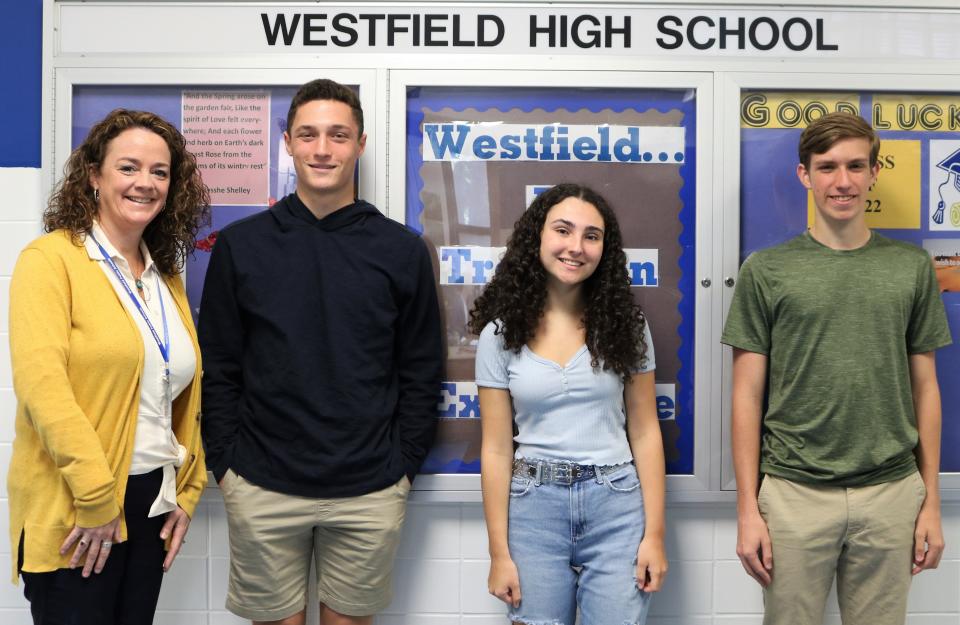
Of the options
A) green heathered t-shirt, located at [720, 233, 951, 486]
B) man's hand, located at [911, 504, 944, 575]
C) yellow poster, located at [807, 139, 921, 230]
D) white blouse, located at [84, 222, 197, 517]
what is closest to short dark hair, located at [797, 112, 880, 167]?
green heathered t-shirt, located at [720, 233, 951, 486]

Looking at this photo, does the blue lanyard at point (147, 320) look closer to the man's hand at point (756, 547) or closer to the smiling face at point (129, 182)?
the smiling face at point (129, 182)

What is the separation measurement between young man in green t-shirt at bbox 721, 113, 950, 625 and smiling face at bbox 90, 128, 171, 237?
149cm

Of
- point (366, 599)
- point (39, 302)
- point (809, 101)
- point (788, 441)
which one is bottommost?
point (366, 599)

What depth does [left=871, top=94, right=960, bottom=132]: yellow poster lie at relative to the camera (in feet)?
7.48

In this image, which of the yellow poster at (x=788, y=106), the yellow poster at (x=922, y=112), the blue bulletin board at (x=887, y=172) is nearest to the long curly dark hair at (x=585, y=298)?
the blue bulletin board at (x=887, y=172)

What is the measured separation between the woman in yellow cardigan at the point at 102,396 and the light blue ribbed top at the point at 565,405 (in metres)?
0.78

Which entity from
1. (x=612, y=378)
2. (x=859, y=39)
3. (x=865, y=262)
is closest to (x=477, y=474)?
(x=612, y=378)

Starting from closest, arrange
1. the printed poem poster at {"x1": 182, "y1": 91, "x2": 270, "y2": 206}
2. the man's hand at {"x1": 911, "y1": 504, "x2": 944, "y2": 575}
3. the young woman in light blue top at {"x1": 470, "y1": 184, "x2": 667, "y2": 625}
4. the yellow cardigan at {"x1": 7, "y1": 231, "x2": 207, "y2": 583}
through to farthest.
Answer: the yellow cardigan at {"x1": 7, "y1": 231, "x2": 207, "y2": 583}
the young woman in light blue top at {"x1": 470, "y1": 184, "x2": 667, "y2": 625}
the man's hand at {"x1": 911, "y1": 504, "x2": 944, "y2": 575}
the printed poem poster at {"x1": 182, "y1": 91, "x2": 270, "y2": 206}

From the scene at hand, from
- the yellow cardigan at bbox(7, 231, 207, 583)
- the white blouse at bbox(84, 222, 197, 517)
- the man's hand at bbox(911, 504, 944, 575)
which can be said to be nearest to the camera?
the yellow cardigan at bbox(7, 231, 207, 583)

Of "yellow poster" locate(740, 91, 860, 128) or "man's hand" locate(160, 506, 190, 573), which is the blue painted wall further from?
"yellow poster" locate(740, 91, 860, 128)

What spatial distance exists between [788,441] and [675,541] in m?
0.59

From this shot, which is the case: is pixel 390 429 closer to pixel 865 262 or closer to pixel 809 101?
pixel 865 262

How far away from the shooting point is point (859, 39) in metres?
2.27

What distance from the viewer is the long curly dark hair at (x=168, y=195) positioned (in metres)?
1.68
